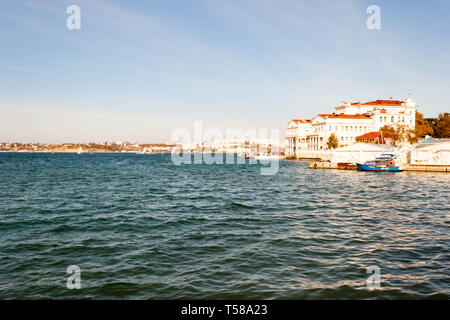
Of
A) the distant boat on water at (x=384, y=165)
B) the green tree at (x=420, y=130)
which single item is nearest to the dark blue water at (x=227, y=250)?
the distant boat on water at (x=384, y=165)

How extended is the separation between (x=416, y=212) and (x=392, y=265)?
36.8 ft

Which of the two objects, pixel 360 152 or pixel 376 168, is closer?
pixel 376 168

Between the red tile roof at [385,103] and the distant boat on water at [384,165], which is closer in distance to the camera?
the distant boat on water at [384,165]

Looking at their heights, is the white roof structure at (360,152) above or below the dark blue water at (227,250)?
above

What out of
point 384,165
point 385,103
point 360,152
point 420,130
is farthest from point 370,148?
point 385,103

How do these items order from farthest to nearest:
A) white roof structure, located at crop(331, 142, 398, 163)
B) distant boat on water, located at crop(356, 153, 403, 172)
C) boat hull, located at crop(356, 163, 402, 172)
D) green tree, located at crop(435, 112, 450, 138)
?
1. green tree, located at crop(435, 112, 450, 138)
2. white roof structure, located at crop(331, 142, 398, 163)
3. distant boat on water, located at crop(356, 153, 403, 172)
4. boat hull, located at crop(356, 163, 402, 172)

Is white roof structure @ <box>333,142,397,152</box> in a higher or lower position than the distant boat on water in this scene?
higher

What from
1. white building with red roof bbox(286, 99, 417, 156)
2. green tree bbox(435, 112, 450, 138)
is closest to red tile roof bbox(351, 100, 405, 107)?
white building with red roof bbox(286, 99, 417, 156)

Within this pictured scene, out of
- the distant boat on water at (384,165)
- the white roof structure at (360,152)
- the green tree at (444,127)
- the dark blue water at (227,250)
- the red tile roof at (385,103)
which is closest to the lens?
the dark blue water at (227,250)

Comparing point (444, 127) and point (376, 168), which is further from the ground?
point (444, 127)

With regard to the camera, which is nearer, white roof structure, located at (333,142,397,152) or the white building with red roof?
white roof structure, located at (333,142,397,152)

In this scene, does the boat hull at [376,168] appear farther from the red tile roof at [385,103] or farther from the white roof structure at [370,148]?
the red tile roof at [385,103]

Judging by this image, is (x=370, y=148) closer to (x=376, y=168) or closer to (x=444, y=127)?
(x=376, y=168)

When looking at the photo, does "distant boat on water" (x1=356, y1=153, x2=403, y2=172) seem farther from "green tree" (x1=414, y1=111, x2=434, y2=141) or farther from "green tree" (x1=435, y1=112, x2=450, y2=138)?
"green tree" (x1=435, y1=112, x2=450, y2=138)
